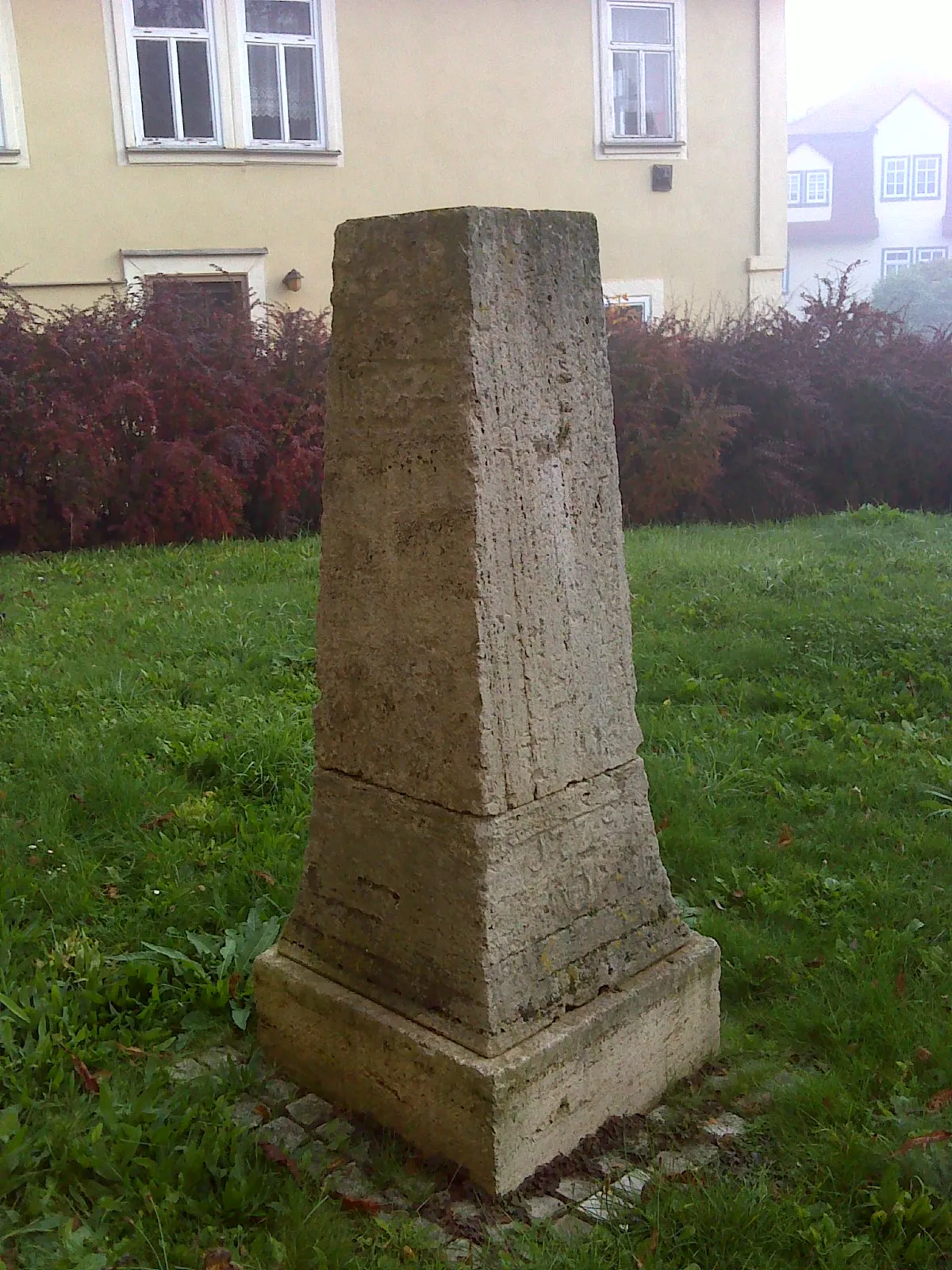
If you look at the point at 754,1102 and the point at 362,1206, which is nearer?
the point at 362,1206

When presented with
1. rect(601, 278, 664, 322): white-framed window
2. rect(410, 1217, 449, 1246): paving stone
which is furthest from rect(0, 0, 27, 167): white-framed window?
rect(410, 1217, 449, 1246): paving stone

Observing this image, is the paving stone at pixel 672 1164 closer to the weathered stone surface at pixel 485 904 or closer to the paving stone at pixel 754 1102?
the paving stone at pixel 754 1102

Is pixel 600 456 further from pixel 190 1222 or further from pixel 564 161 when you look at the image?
pixel 564 161

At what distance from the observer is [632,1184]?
2514 millimetres

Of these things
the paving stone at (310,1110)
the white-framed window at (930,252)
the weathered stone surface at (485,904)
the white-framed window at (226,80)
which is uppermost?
the white-framed window at (930,252)

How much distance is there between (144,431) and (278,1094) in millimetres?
6536

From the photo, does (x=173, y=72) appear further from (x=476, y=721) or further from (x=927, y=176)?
(x=927, y=176)

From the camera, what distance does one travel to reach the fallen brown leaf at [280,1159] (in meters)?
2.49

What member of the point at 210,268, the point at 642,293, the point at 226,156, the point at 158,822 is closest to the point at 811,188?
the point at 642,293

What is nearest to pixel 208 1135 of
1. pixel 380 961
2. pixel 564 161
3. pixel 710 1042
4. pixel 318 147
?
pixel 380 961

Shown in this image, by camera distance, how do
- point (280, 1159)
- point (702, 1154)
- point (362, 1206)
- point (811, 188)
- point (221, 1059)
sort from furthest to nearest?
point (811, 188), point (221, 1059), point (702, 1154), point (280, 1159), point (362, 1206)

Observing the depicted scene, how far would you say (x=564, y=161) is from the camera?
14211mm

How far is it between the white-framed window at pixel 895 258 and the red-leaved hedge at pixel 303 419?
41.1 meters

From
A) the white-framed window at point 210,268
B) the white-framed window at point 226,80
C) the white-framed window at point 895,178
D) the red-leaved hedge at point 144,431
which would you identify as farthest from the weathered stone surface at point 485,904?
the white-framed window at point 895,178
